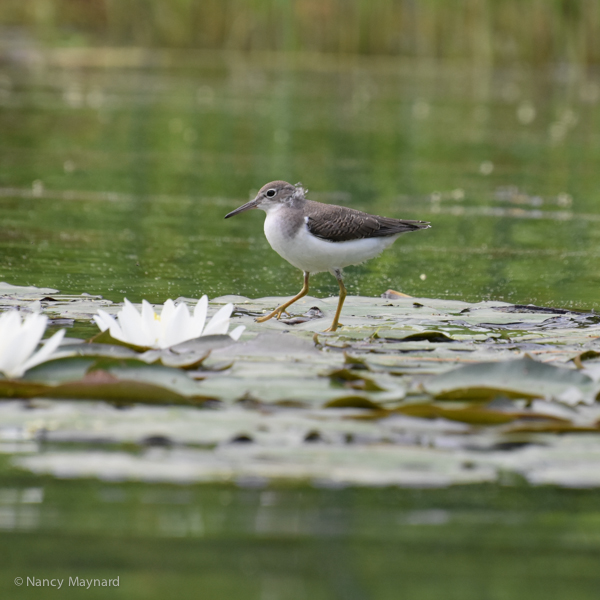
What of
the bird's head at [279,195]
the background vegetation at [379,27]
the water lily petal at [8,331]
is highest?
the background vegetation at [379,27]

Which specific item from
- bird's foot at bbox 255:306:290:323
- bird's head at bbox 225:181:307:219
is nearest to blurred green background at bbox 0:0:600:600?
bird's head at bbox 225:181:307:219

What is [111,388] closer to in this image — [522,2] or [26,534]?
[26,534]

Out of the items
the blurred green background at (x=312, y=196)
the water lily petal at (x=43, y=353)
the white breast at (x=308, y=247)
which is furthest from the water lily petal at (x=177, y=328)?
the white breast at (x=308, y=247)

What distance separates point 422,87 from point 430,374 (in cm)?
2462

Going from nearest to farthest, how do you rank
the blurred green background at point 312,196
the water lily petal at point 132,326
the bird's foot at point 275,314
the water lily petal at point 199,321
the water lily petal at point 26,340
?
the blurred green background at point 312,196 → the water lily petal at point 26,340 → the water lily petal at point 132,326 → the water lily petal at point 199,321 → the bird's foot at point 275,314

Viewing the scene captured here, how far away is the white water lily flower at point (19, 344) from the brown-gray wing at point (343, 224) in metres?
2.28

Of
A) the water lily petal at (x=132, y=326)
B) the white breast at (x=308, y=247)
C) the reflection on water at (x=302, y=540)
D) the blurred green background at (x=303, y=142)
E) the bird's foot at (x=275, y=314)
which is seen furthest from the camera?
the blurred green background at (x=303, y=142)

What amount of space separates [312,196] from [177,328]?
701cm

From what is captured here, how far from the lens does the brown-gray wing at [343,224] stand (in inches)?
222

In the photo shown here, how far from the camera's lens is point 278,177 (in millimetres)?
12070

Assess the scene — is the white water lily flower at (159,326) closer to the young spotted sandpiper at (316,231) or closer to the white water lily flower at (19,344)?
the white water lily flower at (19,344)

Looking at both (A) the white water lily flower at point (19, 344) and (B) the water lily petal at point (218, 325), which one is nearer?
(A) the white water lily flower at point (19, 344)

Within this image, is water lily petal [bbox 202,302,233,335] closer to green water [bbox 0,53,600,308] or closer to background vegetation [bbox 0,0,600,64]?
green water [bbox 0,53,600,308]

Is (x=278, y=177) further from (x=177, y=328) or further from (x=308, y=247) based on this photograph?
(x=177, y=328)
